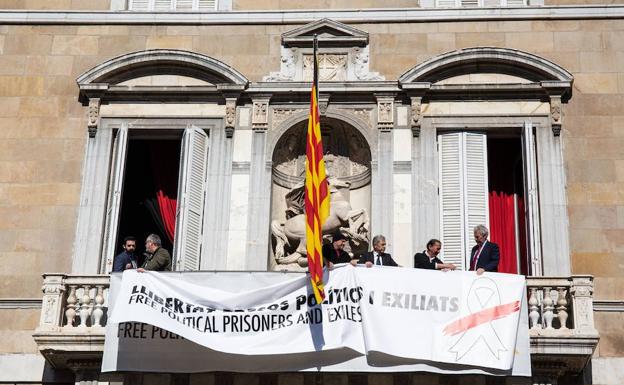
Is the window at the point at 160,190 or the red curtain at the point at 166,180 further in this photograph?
the red curtain at the point at 166,180

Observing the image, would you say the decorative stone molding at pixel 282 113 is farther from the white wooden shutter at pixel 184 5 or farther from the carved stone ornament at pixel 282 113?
the white wooden shutter at pixel 184 5

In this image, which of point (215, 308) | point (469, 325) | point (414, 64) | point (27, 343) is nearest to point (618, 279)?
point (469, 325)

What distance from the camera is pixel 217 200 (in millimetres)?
19672

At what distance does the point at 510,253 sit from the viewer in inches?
784

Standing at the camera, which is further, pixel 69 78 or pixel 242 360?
pixel 69 78

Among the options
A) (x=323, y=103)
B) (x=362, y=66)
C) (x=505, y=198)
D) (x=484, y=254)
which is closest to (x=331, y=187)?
(x=323, y=103)

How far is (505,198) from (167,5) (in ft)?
22.3

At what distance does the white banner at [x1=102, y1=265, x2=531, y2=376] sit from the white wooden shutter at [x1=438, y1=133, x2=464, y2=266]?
6.93 feet

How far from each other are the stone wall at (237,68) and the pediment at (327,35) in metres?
0.22

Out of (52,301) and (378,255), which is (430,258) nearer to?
(378,255)

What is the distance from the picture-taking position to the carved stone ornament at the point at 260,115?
20141mm

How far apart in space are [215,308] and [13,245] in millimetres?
4128

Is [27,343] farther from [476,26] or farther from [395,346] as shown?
[476,26]

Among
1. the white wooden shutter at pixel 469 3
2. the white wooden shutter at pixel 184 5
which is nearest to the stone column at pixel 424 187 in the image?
the white wooden shutter at pixel 469 3
